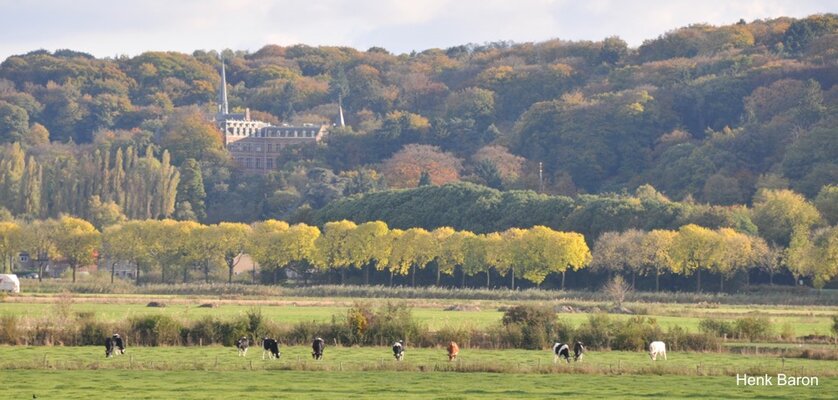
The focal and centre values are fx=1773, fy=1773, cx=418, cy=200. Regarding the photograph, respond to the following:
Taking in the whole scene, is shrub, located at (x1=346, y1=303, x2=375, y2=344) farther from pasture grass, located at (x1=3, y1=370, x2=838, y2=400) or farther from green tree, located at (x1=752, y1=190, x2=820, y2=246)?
green tree, located at (x1=752, y1=190, x2=820, y2=246)

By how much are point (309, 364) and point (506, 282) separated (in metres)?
63.0

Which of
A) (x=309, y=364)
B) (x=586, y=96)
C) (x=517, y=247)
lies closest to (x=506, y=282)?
(x=517, y=247)

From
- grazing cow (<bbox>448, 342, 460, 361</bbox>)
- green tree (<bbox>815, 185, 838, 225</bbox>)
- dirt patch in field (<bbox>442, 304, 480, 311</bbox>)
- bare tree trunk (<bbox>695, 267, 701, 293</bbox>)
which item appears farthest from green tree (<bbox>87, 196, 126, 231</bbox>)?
grazing cow (<bbox>448, 342, 460, 361</bbox>)

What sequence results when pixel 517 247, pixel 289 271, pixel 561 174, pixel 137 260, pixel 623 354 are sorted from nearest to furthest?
1. pixel 623 354
2. pixel 517 247
3. pixel 137 260
4. pixel 289 271
5. pixel 561 174

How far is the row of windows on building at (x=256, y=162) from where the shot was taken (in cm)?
19388

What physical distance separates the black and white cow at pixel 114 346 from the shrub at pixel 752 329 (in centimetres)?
2292

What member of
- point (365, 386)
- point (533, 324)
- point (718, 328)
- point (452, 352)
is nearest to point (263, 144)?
point (718, 328)

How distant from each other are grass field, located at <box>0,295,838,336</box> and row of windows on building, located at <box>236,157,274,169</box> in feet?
316

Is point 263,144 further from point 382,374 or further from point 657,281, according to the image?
point 382,374

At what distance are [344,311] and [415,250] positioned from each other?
122ft

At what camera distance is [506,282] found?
113m

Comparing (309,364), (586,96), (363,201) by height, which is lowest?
(309,364)

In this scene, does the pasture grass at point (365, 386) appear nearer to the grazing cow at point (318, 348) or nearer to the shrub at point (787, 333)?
the grazing cow at point (318, 348)

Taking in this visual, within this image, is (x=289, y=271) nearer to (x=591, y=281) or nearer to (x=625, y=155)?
(x=591, y=281)
